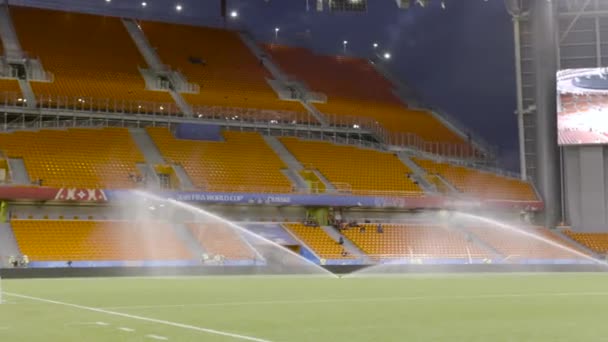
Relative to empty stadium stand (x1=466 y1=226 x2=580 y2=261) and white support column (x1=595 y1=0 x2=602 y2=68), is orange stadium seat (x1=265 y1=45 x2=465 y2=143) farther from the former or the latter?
white support column (x1=595 y1=0 x2=602 y2=68)

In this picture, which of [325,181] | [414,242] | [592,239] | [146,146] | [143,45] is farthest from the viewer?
[143,45]

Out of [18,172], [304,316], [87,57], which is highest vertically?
[87,57]

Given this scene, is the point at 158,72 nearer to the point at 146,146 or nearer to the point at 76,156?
the point at 146,146

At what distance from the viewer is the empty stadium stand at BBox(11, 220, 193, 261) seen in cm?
3906

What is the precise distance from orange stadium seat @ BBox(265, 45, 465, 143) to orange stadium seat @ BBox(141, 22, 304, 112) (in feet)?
10.6

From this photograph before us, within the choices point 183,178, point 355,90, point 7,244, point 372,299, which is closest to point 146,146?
point 183,178

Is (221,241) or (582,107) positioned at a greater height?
(582,107)

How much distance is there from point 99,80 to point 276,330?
4805 centimetres

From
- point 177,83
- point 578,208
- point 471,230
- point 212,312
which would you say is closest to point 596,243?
point 578,208

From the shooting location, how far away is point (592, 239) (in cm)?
5144

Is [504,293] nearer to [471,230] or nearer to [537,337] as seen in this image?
[537,337]

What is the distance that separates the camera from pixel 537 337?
34.2ft

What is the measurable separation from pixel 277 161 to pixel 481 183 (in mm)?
14299

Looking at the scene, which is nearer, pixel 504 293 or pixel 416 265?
pixel 504 293
